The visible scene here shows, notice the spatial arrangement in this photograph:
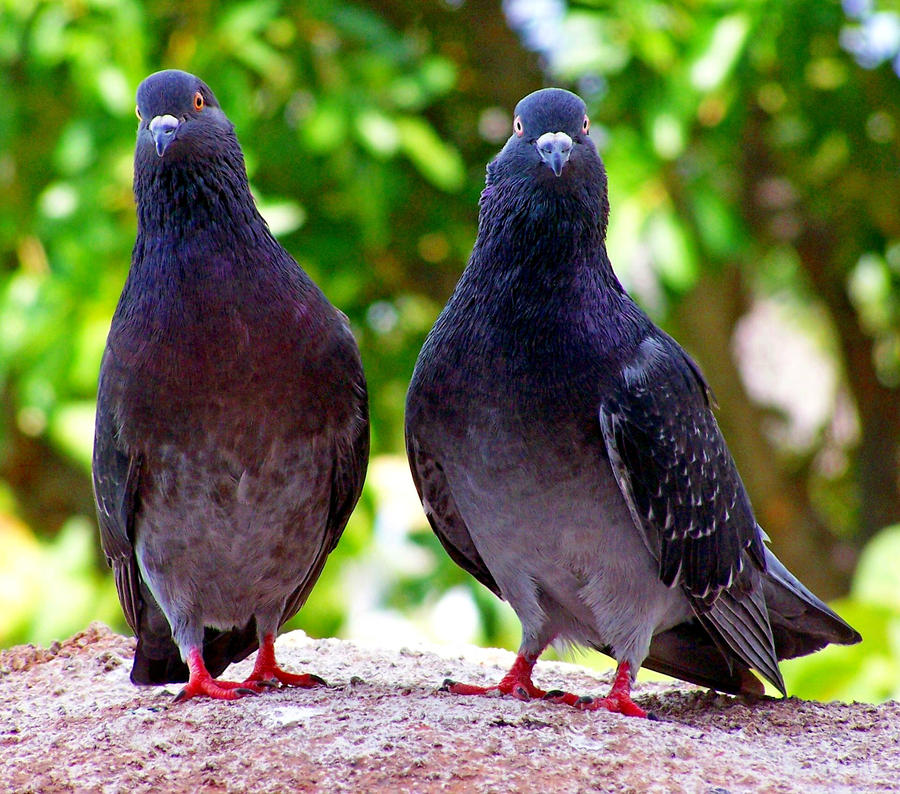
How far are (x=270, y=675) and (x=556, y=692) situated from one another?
1.14m

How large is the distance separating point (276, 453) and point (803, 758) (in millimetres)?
2114

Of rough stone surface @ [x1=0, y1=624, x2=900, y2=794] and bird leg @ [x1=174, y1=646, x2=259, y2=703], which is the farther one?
bird leg @ [x1=174, y1=646, x2=259, y2=703]

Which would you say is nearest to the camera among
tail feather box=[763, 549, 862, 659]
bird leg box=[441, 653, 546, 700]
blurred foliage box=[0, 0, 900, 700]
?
bird leg box=[441, 653, 546, 700]

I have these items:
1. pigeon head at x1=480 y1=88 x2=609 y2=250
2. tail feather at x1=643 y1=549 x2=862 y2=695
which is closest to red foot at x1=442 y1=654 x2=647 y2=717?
tail feather at x1=643 y1=549 x2=862 y2=695

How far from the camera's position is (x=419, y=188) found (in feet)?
27.3

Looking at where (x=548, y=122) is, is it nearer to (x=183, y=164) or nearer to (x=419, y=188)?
(x=183, y=164)

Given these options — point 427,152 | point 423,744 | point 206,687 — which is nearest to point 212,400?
point 206,687

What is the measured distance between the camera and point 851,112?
8203 millimetres

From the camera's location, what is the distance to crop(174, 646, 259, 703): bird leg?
463cm

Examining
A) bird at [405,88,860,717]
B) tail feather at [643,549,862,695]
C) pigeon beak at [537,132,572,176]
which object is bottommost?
tail feather at [643,549,862,695]

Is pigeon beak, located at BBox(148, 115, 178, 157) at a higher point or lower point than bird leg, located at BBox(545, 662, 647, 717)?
higher

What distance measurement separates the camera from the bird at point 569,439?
4.40 meters

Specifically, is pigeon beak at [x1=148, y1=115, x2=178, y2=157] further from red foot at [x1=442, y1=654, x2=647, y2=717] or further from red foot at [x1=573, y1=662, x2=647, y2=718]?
red foot at [x1=573, y1=662, x2=647, y2=718]

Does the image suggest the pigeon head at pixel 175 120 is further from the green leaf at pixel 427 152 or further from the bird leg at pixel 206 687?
the green leaf at pixel 427 152
